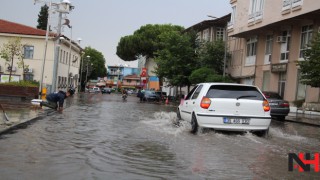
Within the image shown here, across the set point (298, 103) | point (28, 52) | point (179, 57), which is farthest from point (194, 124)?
point (28, 52)

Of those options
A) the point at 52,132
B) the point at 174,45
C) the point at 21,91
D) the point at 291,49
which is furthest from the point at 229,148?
the point at 174,45

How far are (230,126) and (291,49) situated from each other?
22531 millimetres

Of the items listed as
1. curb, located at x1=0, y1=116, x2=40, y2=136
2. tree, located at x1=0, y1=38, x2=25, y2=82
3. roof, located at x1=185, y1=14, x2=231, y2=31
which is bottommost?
curb, located at x1=0, y1=116, x2=40, y2=136

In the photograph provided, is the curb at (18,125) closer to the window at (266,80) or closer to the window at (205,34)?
the window at (266,80)

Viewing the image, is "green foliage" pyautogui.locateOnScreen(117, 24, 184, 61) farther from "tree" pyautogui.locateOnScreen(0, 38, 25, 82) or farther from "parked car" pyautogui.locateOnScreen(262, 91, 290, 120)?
"parked car" pyautogui.locateOnScreen(262, 91, 290, 120)

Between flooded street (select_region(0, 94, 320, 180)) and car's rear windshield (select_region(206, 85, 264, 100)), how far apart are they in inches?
38.9

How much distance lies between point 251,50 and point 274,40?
4.54 m

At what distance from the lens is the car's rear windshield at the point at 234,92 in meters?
11.6

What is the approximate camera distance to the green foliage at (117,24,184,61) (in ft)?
244

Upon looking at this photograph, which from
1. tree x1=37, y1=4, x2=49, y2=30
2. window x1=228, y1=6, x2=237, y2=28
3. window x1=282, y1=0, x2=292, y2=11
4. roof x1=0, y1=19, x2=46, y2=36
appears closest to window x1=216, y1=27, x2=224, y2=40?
window x1=228, y1=6, x2=237, y2=28

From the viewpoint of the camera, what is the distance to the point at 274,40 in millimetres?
35156

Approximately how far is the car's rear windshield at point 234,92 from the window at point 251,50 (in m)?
27.3

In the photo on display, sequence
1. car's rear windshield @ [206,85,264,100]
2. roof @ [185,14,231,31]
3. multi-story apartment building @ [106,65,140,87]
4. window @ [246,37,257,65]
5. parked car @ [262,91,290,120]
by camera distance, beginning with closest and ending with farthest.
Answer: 1. car's rear windshield @ [206,85,264,100]
2. parked car @ [262,91,290,120]
3. window @ [246,37,257,65]
4. roof @ [185,14,231,31]
5. multi-story apartment building @ [106,65,140,87]

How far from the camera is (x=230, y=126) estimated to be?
11.4 m
